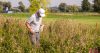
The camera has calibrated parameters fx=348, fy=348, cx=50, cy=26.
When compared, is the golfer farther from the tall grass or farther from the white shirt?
the tall grass

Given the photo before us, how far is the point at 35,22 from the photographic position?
1091 cm

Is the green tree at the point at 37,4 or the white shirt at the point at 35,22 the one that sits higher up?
the white shirt at the point at 35,22

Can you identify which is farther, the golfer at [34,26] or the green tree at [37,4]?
the green tree at [37,4]

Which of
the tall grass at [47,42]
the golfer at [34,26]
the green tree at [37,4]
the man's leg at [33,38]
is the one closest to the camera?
the tall grass at [47,42]

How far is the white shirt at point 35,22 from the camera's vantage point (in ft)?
35.7

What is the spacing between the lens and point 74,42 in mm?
10750

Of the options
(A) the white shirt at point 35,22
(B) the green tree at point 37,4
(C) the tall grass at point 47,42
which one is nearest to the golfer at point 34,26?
(A) the white shirt at point 35,22

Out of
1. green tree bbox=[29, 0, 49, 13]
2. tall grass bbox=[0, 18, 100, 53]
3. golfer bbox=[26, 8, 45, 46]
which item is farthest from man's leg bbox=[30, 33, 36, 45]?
green tree bbox=[29, 0, 49, 13]

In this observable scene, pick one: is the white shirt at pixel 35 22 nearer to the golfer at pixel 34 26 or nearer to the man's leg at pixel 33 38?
the golfer at pixel 34 26

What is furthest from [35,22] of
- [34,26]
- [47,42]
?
[47,42]

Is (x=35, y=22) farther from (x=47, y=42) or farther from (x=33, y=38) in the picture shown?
(x=47, y=42)

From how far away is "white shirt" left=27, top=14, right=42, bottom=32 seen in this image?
10.9 m

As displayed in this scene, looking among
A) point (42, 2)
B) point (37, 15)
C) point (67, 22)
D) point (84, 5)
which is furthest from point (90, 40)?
point (84, 5)

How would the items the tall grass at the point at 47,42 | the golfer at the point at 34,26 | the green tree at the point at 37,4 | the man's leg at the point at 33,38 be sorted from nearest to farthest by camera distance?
the tall grass at the point at 47,42 → the golfer at the point at 34,26 → the man's leg at the point at 33,38 → the green tree at the point at 37,4
